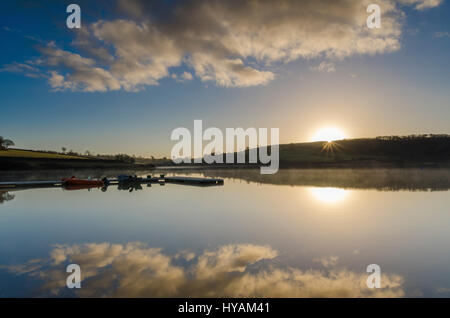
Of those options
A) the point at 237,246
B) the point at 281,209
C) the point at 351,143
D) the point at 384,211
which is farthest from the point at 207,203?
the point at 351,143

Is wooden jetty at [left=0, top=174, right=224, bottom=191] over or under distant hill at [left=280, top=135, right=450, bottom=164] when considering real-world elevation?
under

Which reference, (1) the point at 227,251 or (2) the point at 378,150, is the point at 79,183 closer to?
(1) the point at 227,251

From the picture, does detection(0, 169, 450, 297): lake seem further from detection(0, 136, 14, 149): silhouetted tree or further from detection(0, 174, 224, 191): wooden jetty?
detection(0, 136, 14, 149): silhouetted tree

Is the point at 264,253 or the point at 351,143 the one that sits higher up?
the point at 351,143

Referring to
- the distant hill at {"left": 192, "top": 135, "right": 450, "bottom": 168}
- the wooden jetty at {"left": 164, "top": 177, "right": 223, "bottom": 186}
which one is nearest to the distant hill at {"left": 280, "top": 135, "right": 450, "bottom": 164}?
the distant hill at {"left": 192, "top": 135, "right": 450, "bottom": 168}

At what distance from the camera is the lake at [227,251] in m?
6.21

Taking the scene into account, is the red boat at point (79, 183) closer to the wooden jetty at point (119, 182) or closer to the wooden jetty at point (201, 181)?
the wooden jetty at point (119, 182)

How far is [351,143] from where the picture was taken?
4909 inches

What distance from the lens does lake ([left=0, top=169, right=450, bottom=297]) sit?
20.4ft

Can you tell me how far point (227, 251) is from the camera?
29.0 ft

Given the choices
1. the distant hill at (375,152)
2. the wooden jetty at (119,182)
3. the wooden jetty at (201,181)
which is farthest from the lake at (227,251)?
the distant hill at (375,152)

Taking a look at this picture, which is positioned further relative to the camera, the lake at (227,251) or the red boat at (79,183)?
the red boat at (79,183)
